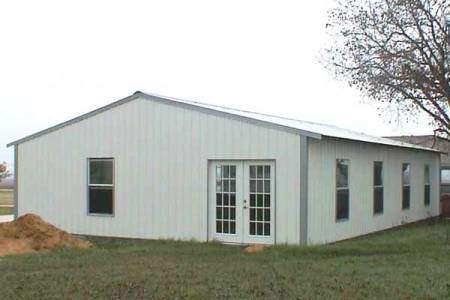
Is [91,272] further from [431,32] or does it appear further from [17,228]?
[431,32]

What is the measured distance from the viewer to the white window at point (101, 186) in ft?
59.1

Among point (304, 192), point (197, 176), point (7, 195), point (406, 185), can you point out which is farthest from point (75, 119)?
point (7, 195)

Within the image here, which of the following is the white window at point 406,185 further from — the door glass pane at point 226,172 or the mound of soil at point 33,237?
the mound of soil at point 33,237

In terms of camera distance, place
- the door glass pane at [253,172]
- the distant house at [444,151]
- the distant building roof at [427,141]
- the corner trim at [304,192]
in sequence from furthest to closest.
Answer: the distant house at [444,151] → the distant building roof at [427,141] → the door glass pane at [253,172] → the corner trim at [304,192]

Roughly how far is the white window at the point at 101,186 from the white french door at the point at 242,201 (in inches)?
125

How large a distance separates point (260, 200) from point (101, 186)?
4907 millimetres

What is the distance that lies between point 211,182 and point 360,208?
15.6 ft

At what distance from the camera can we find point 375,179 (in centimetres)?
2012

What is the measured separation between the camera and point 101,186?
18.2 m

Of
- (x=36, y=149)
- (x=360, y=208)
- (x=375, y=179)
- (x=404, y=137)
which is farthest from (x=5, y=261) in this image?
(x=404, y=137)

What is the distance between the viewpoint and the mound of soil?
14672mm

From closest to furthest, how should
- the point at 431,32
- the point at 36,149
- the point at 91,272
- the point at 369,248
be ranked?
the point at 91,272 → the point at 369,248 → the point at 36,149 → the point at 431,32

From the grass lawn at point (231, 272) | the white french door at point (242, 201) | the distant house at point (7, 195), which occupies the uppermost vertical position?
the white french door at point (242, 201)

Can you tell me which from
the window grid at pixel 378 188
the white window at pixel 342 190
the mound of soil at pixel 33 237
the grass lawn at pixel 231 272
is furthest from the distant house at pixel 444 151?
the mound of soil at pixel 33 237
